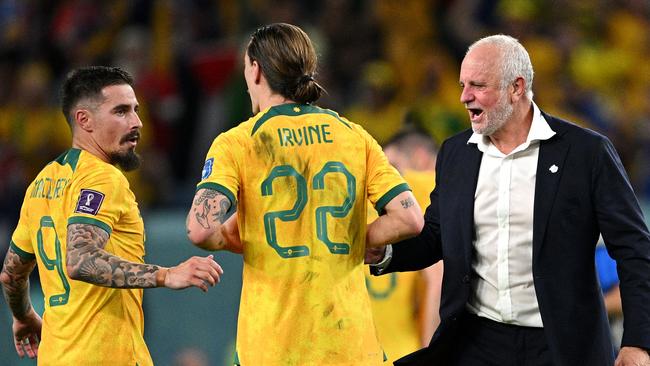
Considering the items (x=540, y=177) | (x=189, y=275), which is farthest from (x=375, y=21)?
(x=189, y=275)

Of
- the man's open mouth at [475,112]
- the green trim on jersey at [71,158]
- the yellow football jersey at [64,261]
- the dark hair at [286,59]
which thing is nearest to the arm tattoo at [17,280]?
the yellow football jersey at [64,261]

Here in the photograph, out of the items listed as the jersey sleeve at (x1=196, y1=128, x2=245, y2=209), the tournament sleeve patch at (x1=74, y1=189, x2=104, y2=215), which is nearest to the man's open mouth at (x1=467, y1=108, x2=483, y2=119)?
the jersey sleeve at (x1=196, y1=128, x2=245, y2=209)

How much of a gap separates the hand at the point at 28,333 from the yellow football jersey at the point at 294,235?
129 centimetres

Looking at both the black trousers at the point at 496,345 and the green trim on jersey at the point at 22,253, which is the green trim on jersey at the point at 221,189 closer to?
the green trim on jersey at the point at 22,253

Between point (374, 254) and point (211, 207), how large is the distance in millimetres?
913

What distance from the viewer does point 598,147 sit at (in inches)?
182

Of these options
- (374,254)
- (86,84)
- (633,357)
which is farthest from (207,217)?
(633,357)

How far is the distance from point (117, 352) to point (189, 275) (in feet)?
2.22

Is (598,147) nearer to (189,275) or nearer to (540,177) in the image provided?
(540,177)

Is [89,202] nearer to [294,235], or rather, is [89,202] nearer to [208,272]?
[208,272]

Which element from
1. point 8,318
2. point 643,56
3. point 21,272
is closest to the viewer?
point 21,272

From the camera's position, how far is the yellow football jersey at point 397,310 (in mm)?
6406

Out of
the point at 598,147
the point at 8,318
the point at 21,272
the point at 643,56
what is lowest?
the point at 8,318

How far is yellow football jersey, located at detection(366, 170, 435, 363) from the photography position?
21.0 ft
